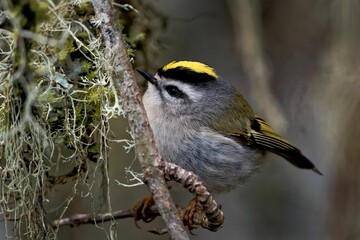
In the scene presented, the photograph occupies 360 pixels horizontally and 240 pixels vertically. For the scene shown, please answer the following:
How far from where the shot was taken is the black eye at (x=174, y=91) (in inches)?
130

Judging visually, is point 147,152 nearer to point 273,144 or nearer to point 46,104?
point 46,104

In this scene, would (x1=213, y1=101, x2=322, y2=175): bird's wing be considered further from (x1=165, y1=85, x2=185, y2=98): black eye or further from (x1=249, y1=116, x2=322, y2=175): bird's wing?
(x1=165, y1=85, x2=185, y2=98): black eye

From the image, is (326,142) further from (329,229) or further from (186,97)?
(186,97)

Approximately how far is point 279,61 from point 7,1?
3412 millimetres

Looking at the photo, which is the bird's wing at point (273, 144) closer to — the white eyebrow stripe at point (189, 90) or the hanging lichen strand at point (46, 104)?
the white eyebrow stripe at point (189, 90)

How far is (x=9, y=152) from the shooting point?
216 centimetres

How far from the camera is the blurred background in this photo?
156 inches

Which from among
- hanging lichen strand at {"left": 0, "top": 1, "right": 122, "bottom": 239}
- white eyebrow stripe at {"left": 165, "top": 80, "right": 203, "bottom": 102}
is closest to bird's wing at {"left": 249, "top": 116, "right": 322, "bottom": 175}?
white eyebrow stripe at {"left": 165, "top": 80, "right": 203, "bottom": 102}

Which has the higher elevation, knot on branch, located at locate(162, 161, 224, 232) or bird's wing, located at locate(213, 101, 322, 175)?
bird's wing, located at locate(213, 101, 322, 175)

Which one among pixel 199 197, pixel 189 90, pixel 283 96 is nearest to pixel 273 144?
pixel 189 90

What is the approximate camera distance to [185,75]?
10.8 feet

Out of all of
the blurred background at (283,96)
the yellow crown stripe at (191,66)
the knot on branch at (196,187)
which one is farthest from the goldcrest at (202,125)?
the knot on branch at (196,187)

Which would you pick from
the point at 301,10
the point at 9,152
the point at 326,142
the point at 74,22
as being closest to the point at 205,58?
the point at 301,10

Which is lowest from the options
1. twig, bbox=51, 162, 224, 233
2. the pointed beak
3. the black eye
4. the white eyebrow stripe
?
twig, bbox=51, 162, 224, 233
